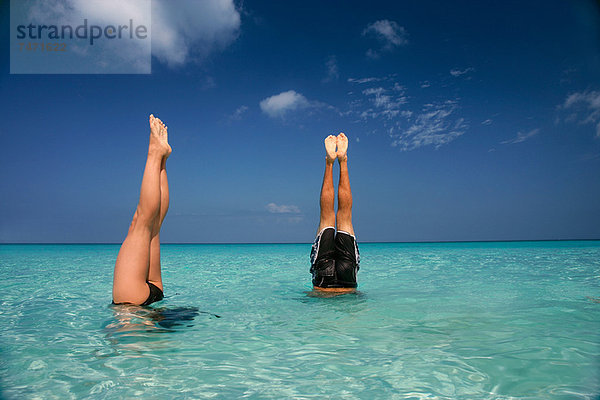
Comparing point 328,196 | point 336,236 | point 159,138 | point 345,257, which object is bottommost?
point 345,257

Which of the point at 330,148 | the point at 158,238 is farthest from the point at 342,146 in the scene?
the point at 158,238

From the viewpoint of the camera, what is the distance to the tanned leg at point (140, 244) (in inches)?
137

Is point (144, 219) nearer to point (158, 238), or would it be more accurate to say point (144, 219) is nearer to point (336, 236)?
point (158, 238)

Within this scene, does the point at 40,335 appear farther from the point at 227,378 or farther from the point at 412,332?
the point at 412,332

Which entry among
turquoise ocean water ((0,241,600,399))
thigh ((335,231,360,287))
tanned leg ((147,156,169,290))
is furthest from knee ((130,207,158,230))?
thigh ((335,231,360,287))

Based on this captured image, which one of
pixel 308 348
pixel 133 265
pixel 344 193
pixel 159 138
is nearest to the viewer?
pixel 308 348

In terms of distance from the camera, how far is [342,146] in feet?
17.5

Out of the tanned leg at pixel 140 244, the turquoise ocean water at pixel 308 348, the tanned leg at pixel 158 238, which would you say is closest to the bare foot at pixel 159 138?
the tanned leg at pixel 140 244

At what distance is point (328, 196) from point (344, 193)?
265mm

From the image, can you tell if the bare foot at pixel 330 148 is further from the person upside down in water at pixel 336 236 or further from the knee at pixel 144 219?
the knee at pixel 144 219

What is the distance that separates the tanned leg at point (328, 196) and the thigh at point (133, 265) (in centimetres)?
255

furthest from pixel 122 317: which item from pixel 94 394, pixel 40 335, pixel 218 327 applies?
pixel 94 394

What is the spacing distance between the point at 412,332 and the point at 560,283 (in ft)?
18.1

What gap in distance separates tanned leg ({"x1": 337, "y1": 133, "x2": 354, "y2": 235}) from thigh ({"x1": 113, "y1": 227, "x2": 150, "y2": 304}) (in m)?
2.76
